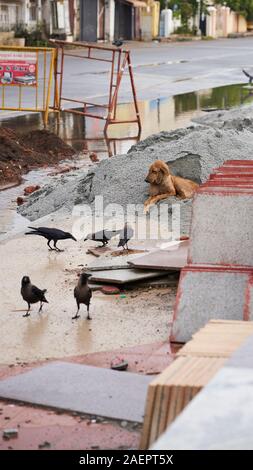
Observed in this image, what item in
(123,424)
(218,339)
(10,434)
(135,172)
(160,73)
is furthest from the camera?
(160,73)

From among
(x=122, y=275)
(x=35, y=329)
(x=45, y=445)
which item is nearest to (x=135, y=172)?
(x=122, y=275)

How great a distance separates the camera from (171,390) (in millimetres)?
5727

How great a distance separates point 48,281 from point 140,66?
30630 mm

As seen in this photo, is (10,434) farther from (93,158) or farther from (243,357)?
(93,158)

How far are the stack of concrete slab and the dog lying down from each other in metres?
4.23

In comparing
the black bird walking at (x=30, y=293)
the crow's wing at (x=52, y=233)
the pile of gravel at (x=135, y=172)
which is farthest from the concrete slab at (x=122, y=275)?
the pile of gravel at (x=135, y=172)

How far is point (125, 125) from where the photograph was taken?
23.1 m

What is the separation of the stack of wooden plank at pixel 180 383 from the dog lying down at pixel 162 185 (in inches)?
249

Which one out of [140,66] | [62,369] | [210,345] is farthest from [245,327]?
[140,66]

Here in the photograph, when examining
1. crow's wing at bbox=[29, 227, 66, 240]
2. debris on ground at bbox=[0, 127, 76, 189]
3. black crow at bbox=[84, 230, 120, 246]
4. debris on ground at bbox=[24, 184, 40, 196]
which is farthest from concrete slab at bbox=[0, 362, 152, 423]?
debris on ground at bbox=[0, 127, 76, 189]

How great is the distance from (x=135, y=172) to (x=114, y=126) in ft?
30.8

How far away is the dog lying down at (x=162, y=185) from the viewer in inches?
505
